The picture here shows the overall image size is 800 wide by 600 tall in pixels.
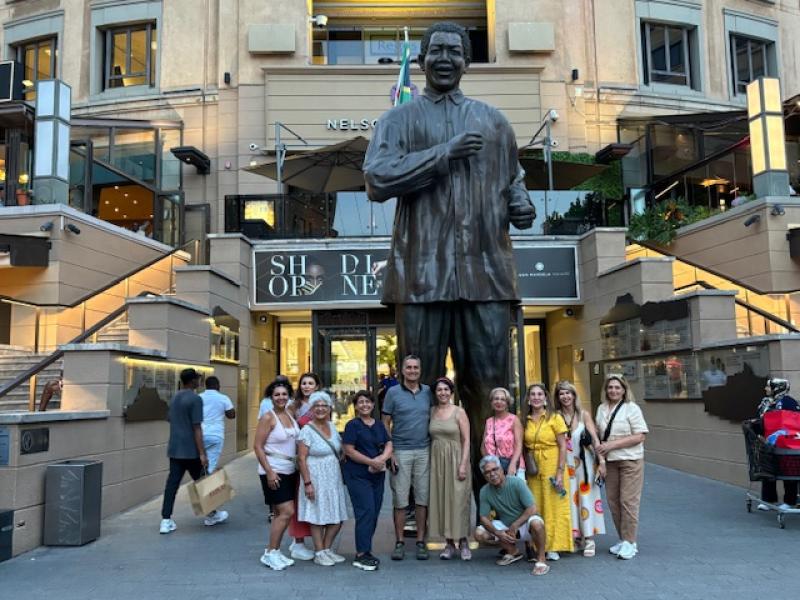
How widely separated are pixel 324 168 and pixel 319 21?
219 inches

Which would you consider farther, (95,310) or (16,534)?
(95,310)

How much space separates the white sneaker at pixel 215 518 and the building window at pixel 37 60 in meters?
19.4

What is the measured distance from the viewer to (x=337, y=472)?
608cm

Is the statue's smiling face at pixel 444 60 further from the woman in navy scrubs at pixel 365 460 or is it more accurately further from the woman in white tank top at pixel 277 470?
the woman in white tank top at pixel 277 470

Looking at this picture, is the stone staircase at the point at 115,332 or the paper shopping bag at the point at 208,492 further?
the stone staircase at the point at 115,332

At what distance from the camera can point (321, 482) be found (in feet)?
19.8

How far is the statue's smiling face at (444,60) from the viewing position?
5816mm

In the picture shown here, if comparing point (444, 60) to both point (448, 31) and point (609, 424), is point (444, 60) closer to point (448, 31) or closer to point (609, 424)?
point (448, 31)

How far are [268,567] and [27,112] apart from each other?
50.8 ft

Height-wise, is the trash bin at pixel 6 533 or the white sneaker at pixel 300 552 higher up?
the trash bin at pixel 6 533

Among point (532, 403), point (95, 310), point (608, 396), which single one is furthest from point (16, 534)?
point (95, 310)

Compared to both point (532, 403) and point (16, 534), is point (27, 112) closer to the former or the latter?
point (16, 534)

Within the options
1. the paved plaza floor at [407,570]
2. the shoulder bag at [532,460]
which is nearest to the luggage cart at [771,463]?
the paved plaza floor at [407,570]

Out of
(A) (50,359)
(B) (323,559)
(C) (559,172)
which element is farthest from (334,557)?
(C) (559,172)
